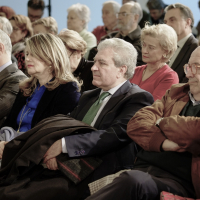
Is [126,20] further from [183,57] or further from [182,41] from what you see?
[183,57]

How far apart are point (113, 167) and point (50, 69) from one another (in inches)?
45.1

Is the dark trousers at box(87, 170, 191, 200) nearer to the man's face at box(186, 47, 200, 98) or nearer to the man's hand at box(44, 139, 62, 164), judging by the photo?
the man's hand at box(44, 139, 62, 164)

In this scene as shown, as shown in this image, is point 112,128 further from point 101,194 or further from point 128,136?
point 101,194

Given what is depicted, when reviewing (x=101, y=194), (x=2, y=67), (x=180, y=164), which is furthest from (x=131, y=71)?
(x=2, y=67)

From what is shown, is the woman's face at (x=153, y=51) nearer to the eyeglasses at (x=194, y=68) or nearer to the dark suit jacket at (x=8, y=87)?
the eyeglasses at (x=194, y=68)

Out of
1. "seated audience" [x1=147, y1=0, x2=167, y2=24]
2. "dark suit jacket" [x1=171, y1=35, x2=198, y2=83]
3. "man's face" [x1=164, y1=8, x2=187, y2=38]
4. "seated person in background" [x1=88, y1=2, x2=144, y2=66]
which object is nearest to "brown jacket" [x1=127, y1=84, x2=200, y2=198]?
"dark suit jacket" [x1=171, y1=35, x2=198, y2=83]

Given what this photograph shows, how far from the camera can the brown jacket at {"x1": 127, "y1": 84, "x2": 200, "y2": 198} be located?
5.99ft

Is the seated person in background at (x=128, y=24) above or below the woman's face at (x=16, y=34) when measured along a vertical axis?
above

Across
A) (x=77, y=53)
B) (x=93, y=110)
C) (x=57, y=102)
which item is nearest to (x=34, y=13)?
(x=77, y=53)

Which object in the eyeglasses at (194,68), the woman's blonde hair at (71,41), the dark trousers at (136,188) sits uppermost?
the eyeglasses at (194,68)

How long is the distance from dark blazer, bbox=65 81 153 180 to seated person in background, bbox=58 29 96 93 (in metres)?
1.26

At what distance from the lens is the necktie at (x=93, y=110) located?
252 cm

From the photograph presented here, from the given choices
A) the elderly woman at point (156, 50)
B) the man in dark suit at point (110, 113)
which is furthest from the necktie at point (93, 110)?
the elderly woman at point (156, 50)

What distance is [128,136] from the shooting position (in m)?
2.30
